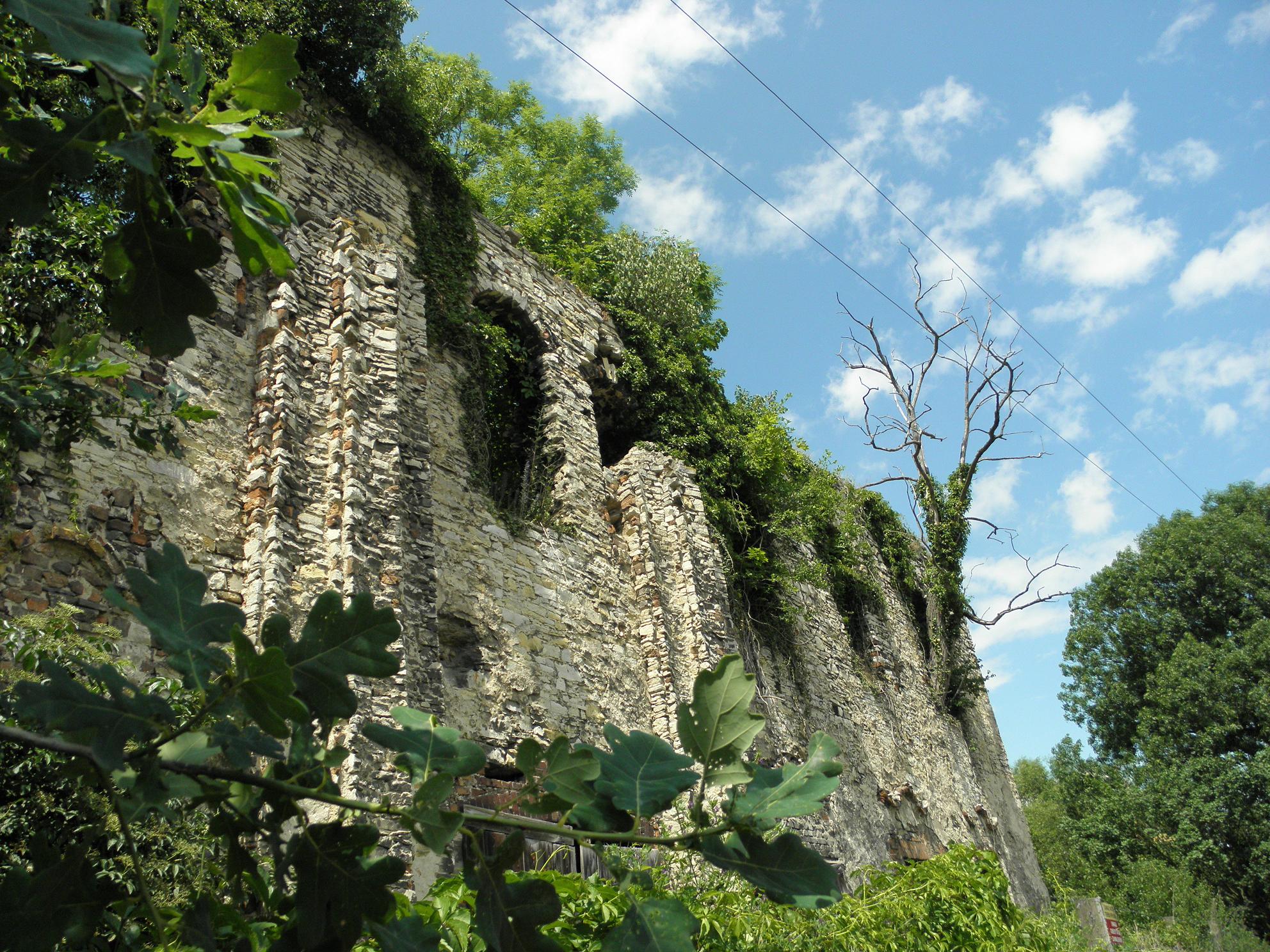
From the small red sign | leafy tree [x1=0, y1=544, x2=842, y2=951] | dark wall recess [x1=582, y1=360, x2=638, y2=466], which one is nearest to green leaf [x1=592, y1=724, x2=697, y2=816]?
leafy tree [x1=0, y1=544, x2=842, y2=951]

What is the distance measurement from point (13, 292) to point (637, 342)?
7.11 metres

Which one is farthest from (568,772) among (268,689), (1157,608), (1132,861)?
(1157,608)

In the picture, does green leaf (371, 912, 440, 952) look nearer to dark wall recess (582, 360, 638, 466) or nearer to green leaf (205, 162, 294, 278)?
green leaf (205, 162, 294, 278)

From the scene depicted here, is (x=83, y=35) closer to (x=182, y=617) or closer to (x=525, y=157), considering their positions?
(x=182, y=617)

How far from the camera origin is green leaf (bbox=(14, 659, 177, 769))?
1.23 meters

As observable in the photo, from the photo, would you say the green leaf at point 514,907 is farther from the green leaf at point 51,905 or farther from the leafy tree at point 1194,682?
the leafy tree at point 1194,682

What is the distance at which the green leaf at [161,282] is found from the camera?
1.43 meters

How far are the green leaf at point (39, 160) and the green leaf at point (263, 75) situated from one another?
19 cm

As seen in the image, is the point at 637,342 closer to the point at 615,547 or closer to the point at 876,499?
the point at 615,547

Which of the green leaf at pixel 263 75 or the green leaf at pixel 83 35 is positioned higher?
the green leaf at pixel 263 75

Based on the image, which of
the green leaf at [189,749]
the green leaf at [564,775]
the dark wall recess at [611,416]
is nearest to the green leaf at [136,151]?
the green leaf at [189,749]

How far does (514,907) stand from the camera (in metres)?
1.42

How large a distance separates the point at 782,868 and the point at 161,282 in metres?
1.25

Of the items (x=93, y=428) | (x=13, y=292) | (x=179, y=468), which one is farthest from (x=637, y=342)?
(x=93, y=428)
